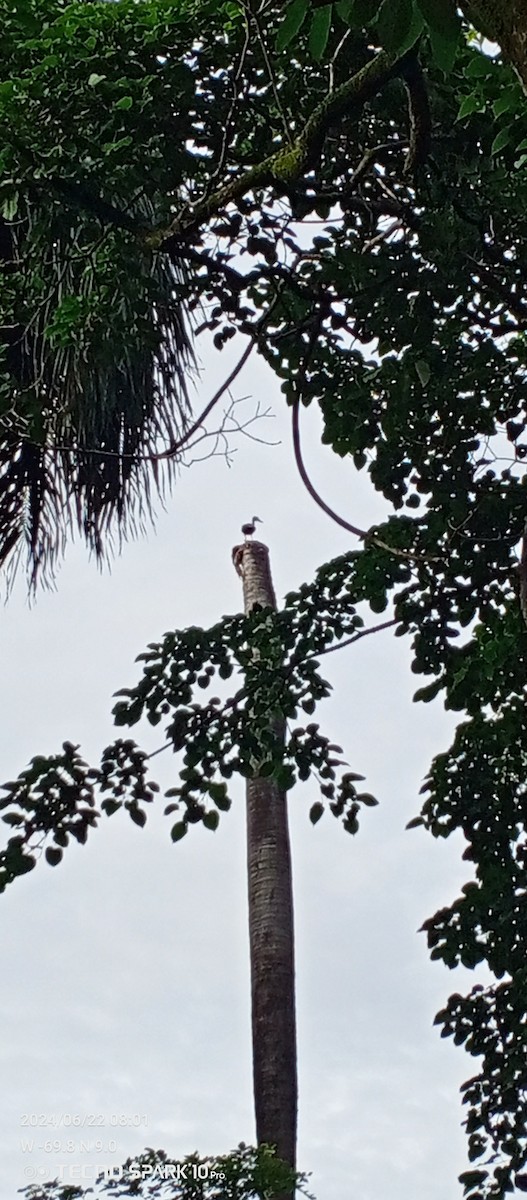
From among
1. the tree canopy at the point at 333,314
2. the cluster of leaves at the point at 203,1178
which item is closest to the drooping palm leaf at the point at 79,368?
the tree canopy at the point at 333,314

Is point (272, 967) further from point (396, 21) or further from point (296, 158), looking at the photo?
point (396, 21)

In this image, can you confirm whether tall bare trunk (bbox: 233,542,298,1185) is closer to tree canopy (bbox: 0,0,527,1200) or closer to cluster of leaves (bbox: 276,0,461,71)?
tree canopy (bbox: 0,0,527,1200)

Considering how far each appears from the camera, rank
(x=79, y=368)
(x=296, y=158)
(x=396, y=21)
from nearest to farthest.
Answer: (x=396, y=21) < (x=296, y=158) < (x=79, y=368)

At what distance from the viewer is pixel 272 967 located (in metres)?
4.84

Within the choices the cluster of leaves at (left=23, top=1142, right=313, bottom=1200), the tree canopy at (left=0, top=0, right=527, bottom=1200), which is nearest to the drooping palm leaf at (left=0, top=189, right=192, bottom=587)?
the tree canopy at (left=0, top=0, right=527, bottom=1200)

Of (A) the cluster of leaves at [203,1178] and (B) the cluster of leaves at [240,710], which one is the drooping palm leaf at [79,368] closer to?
(B) the cluster of leaves at [240,710]

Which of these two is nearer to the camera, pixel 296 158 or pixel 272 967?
pixel 296 158

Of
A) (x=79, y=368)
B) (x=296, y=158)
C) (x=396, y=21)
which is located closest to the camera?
(x=396, y=21)

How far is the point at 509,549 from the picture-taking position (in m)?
2.98

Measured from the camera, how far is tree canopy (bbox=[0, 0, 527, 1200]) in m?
2.67

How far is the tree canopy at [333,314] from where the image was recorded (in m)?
2.67

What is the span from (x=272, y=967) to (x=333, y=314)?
9.22 feet

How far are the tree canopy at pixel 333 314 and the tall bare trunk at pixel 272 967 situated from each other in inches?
30.0

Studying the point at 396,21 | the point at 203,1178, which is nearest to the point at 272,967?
the point at 203,1178
